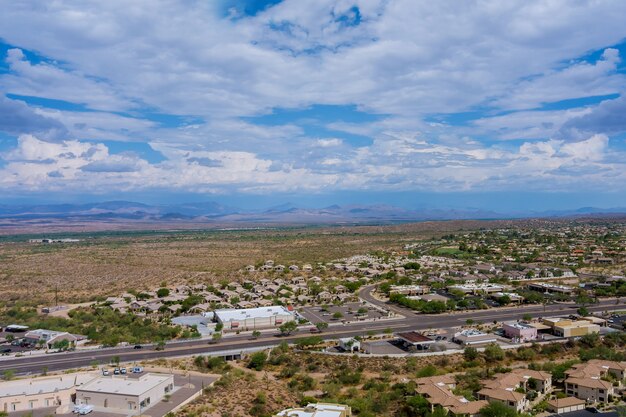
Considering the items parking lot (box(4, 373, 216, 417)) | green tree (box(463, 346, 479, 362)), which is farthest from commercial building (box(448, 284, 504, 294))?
parking lot (box(4, 373, 216, 417))

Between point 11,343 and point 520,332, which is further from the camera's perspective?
point 11,343

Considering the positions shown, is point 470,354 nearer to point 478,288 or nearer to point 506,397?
point 506,397

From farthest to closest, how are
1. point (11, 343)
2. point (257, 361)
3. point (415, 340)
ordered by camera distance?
point (11, 343)
point (415, 340)
point (257, 361)

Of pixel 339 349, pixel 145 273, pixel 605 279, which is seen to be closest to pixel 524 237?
pixel 605 279

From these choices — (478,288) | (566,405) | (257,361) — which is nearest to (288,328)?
(257,361)

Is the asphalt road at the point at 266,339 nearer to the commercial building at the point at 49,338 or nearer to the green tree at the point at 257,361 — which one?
the commercial building at the point at 49,338
